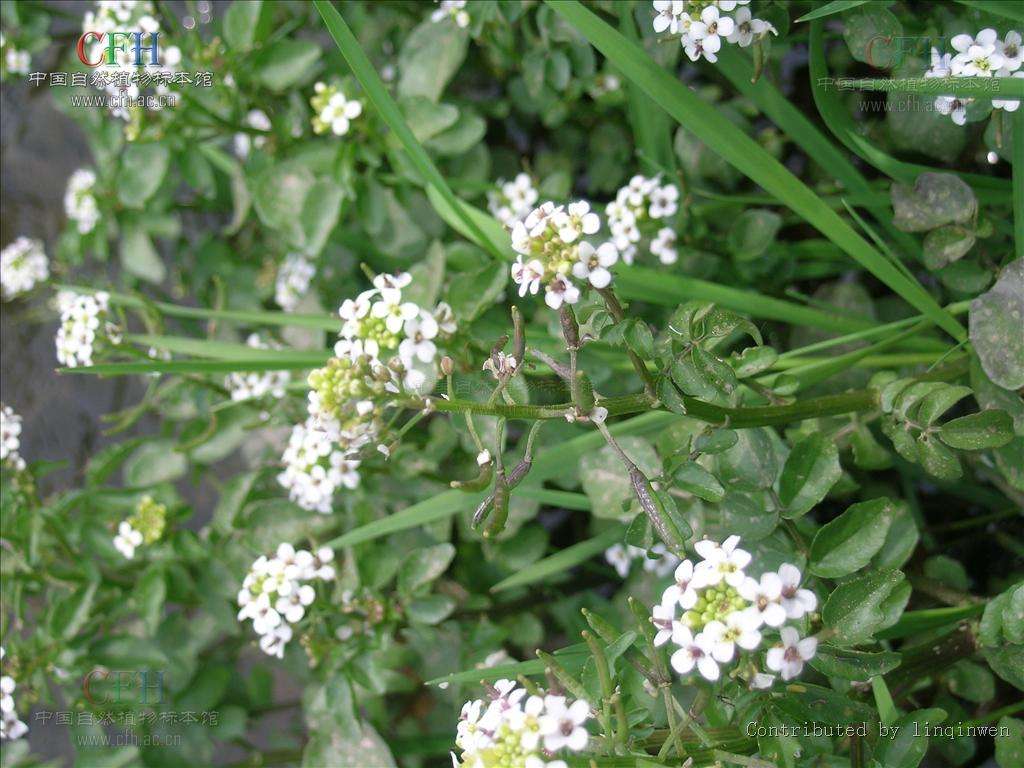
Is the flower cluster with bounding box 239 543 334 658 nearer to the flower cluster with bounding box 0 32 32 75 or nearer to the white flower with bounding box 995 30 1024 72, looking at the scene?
the white flower with bounding box 995 30 1024 72

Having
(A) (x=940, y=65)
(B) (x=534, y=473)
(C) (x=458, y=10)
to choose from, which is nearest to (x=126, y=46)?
(C) (x=458, y=10)

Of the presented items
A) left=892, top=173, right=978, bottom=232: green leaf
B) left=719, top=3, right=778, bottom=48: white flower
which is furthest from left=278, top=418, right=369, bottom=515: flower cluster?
left=892, top=173, right=978, bottom=232: green leaf

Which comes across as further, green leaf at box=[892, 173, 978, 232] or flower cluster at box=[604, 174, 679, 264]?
flower cluster at box=[604, 174, 679, 264]

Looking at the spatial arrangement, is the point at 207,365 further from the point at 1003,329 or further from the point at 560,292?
the point at 1003,329

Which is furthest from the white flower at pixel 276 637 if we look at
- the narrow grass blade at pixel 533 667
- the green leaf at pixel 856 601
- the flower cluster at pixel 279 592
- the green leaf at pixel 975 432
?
the green leaf at pixel 975 432

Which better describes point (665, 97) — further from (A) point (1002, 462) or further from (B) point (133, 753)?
(B) point (133, 753)

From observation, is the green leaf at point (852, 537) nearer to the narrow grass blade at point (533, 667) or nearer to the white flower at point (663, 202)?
the narrow grass blade at point (533, 667)

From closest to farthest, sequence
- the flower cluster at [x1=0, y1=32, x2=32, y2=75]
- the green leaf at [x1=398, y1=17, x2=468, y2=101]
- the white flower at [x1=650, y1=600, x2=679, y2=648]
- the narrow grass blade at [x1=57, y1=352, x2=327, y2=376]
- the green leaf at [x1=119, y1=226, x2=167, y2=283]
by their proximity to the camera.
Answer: the white flower at [x1=650, y1=600, x2=679, y2=648] < the narrow grass blade at [x1=57, y1=352, x2=327, y2=376] < the green leaf at [x1=398, y1=17, x2=468, y2=101] < the flower cluster at [x1=0, y1=32, x2=32, y2=75] < the green leaf at [x1=119, y1=226, x2=167, y2=283]
